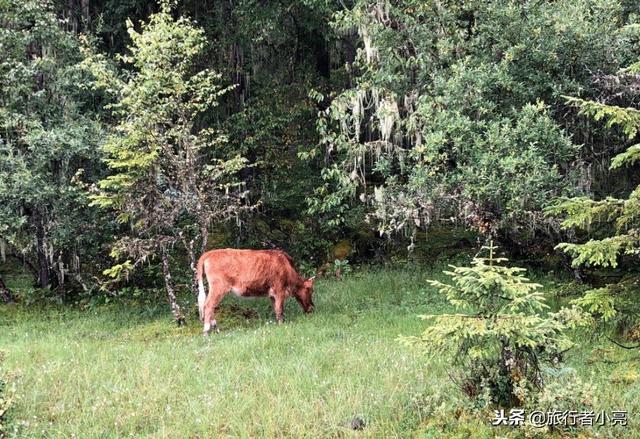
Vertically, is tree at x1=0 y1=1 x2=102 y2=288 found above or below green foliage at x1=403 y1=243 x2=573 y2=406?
above

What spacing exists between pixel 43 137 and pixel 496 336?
32.1ft

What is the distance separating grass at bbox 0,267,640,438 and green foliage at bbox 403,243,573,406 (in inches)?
13.3

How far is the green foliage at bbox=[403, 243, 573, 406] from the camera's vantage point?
4.37 m

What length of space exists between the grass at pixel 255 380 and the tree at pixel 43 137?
239 cm

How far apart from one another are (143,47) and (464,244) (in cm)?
982

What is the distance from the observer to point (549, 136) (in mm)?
9109

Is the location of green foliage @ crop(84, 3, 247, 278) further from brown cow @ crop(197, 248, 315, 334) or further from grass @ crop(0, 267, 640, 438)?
grass @ crop(0, 267, 640, 438)

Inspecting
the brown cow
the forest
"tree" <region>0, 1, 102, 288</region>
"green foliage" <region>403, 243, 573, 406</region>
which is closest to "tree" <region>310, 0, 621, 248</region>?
the forest

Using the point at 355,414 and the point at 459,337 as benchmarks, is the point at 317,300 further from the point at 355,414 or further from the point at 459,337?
the point at 459,337

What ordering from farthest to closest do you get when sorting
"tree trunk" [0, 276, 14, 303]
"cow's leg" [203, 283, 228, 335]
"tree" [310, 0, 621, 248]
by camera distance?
"tree trunk" [0, 276, 14, 303]
"cow's leg" [203, 283, 228, 335]
"tree" [310, 0, 621, 248]

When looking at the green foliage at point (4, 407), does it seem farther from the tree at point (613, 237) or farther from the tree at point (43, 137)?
the tree at point (43, 137)

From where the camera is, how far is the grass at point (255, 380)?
5152 mm

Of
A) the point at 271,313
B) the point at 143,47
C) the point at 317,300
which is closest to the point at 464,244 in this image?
the point at 317,300

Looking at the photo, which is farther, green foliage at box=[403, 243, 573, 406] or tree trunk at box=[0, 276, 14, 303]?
tree trunk at box=[0, 276, 14, 303]
